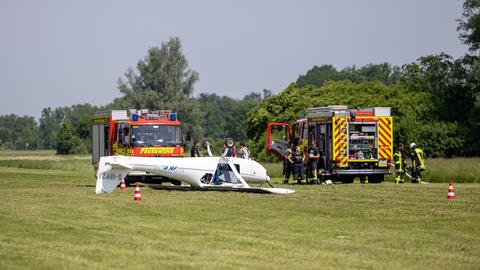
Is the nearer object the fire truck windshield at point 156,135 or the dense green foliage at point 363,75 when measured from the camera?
the fire truck windshield at point 156,135

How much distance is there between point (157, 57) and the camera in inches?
4272

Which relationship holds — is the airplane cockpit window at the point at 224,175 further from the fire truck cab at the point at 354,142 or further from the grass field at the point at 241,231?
the fire truck cab at the point at 354,142

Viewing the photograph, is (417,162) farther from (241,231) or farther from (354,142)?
(241,231)

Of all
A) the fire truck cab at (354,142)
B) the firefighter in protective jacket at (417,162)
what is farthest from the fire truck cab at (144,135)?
the firefighter in protective jacket at (417,162)

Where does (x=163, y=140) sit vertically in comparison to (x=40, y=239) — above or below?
above

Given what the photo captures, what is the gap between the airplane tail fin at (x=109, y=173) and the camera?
93.0 ft

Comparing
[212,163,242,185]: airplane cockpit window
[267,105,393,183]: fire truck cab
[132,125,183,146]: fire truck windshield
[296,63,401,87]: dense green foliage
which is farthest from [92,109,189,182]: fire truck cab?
[296,63,401,87]: dense green foliage

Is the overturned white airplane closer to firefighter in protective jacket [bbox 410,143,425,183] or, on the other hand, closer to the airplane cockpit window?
the airplane cockpit window

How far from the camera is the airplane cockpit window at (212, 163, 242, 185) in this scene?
29797mm

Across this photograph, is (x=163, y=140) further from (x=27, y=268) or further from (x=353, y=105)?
(x=353, y=105)

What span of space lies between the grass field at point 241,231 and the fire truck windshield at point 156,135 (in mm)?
7587

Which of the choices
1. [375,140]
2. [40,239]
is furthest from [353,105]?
[40,239]

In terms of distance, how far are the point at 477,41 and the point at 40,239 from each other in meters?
56.3

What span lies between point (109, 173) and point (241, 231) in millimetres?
10650
